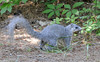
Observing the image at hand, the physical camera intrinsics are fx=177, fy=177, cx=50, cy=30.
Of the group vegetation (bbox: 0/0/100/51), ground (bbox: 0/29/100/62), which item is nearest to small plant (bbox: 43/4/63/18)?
vegetation (bbox: 0/0/100/51)

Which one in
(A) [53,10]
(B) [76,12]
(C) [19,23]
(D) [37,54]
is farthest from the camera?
(A) [53,10]

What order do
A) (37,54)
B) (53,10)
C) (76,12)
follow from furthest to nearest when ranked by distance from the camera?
(53,10), (76,12), (37,54)

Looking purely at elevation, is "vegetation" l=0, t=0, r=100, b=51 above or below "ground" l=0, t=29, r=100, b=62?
above

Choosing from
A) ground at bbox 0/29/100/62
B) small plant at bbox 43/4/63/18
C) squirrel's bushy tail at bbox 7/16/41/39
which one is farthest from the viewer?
small plant at bbox 43/4/63/18

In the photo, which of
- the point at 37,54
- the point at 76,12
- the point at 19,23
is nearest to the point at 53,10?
the point at 76,12

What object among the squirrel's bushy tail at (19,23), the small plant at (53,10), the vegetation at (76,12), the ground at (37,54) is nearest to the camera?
the ground at (37,54)

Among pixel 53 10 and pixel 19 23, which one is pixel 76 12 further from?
pixel 19 23

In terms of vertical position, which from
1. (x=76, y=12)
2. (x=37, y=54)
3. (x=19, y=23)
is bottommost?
(x=37, y=54)

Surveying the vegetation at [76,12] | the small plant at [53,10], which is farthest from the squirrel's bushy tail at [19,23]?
the small plant at [53,10]

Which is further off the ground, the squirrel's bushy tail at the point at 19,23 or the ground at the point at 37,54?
the squirrel's bushy tail at the point at 19,23

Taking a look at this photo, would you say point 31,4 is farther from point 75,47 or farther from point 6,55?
point 6,55

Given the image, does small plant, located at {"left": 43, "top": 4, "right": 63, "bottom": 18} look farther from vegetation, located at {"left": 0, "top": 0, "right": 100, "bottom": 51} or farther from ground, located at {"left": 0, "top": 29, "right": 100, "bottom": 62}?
ground, located at {"left": 0, "top": 29, "right": 100, "bottom": 62}

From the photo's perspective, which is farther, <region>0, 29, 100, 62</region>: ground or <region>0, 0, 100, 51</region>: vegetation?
<region>0, 0, 100, 51</region>: vegetation

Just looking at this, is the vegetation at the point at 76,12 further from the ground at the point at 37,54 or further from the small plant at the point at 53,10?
the ground at the point at 37,54
